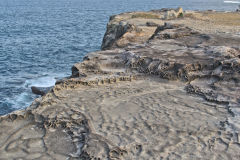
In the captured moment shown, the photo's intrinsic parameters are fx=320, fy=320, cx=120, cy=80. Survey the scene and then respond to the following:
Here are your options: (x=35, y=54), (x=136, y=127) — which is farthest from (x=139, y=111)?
(x=35, y=54)

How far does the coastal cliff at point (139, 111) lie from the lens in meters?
7.06

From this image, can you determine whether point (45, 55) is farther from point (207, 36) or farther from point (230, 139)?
point (230, 139)

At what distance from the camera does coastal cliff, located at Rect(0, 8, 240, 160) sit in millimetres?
7059

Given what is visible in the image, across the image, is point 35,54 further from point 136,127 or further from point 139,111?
point 136,127

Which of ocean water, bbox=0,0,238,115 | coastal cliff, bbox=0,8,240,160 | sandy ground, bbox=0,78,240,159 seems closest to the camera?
sandy ground, bbox=0,78,240,159

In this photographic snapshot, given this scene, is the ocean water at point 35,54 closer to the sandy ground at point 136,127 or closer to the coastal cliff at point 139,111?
the coastal cliff at point 139,111

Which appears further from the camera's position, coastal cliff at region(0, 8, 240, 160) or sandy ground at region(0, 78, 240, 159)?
coastal cliff at region(0, 8, 240, 160)

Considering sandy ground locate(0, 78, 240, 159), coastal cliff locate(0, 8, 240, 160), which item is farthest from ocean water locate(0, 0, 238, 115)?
sandy ground locate(0, 78, 240, 159)

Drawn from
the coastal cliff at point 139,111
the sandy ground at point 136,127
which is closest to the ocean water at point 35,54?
the coastal cliff at point 139,111

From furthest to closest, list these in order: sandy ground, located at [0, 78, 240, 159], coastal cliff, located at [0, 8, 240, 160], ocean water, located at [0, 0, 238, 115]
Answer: ocean water, located at [0, 0, 238, 115], coastal cliff, located at [0, 8, 240, 160], sandy ground, located at [0, 78, 240, 159]

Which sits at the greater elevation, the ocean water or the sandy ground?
the sandy ground

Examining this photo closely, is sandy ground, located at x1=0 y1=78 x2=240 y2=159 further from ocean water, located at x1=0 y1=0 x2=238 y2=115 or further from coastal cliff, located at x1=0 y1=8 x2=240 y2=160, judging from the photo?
ocean water, located at x1=0 y1=0 x2=238 y2=115

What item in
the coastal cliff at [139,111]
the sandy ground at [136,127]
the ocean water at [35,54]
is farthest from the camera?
the ocean water at [35,54]

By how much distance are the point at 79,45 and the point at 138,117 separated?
97.0 ft
